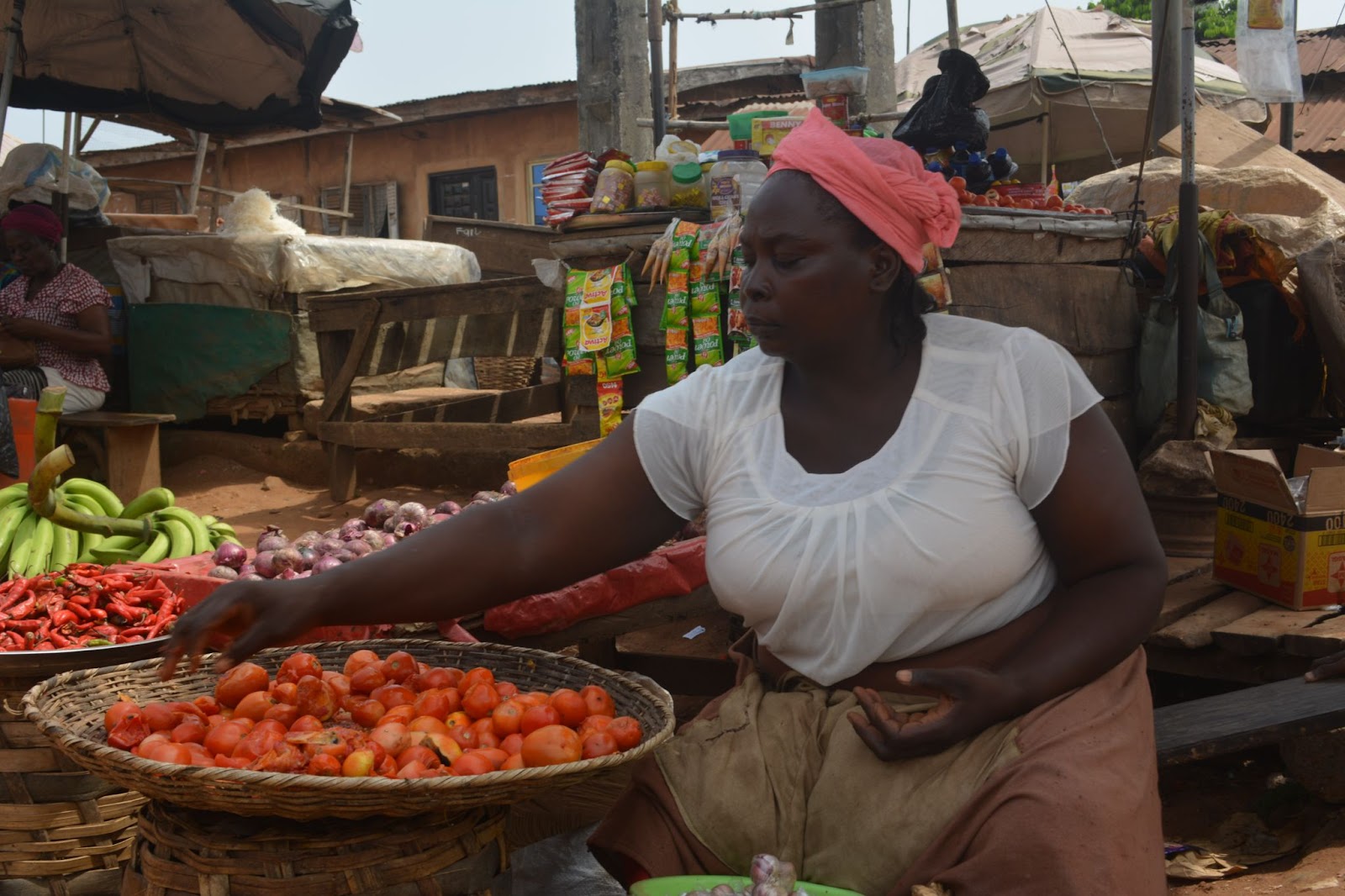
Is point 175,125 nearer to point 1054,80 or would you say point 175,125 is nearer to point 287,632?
point 1054,80

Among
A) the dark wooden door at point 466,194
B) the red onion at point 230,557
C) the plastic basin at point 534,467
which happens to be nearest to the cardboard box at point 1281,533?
the plastic basin at point 534,467

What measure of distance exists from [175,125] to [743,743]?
9.06 meters

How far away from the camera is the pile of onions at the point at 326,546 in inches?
130

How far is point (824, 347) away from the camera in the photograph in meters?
1.97

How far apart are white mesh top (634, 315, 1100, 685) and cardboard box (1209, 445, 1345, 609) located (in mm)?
2023

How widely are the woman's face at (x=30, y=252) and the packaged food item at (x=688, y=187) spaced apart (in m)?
4.07

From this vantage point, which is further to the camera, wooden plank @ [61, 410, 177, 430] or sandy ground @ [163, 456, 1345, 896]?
wooden plank @ [61, 410, 177, 430]

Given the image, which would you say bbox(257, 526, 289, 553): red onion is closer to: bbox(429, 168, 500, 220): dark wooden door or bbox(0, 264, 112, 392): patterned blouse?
bbox(0, 264, 112, 392): patterned blouse

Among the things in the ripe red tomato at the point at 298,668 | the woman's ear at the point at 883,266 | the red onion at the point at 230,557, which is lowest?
the red onion at the point at 230,557

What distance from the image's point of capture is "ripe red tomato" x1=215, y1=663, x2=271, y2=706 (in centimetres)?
206

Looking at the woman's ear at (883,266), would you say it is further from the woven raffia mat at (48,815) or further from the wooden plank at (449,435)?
the wooden plank at (449,435)

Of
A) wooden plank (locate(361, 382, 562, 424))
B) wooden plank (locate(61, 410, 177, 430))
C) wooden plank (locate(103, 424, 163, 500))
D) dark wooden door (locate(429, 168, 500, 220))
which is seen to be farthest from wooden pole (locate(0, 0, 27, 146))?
dark wooden door (locate(429, 168, 500, 220))

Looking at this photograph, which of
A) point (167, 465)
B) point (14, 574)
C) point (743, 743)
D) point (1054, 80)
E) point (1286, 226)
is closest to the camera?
point (743, 743)

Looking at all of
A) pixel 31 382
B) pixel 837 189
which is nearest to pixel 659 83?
pixel 31 382
